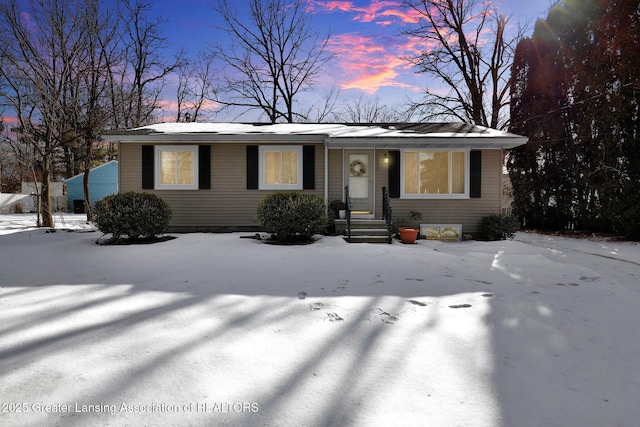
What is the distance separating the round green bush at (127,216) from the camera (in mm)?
7480

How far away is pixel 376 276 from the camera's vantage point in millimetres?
4859

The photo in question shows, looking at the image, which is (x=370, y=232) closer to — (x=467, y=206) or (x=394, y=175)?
(x=394, y=175)

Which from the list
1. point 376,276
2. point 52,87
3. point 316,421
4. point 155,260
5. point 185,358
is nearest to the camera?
point 316,421

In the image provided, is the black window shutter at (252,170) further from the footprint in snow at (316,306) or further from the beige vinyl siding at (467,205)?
the footprint in snow at (316,306)

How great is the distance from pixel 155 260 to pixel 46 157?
906cm

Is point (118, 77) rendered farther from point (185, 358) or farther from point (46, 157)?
point (185, 358)

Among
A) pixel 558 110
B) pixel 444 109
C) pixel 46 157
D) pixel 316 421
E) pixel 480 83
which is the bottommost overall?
pixel 316 421

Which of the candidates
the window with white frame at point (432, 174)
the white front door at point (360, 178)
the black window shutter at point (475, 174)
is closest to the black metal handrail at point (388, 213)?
the white front door at point (360, 178)

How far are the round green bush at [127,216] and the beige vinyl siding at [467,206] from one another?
6544 mm

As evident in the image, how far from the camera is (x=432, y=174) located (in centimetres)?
998

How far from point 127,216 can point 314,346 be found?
6.59m

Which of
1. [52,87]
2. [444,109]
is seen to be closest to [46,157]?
[52,87]

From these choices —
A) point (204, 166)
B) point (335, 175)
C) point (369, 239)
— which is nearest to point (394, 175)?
point (335, 175)

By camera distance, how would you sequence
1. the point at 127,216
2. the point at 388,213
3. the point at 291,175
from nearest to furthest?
the point at 127,216
the point at 388,213
the point at 291,175
